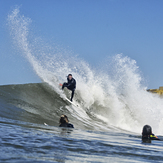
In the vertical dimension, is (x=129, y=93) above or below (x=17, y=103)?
above

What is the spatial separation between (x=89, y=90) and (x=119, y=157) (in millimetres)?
13510

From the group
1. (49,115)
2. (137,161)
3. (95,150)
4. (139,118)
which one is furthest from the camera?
(139,118)

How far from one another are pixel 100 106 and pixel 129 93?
292 cm

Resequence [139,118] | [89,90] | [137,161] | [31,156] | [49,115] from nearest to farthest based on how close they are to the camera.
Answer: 1. [31,156]
2. [137,161]
3. [49,115]
4. [139,118]
5. [89,90]

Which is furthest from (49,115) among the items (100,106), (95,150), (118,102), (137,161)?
(137,161)

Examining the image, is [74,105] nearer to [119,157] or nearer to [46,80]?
[46,80]

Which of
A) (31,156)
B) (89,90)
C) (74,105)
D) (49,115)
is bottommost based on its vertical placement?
(31,156)

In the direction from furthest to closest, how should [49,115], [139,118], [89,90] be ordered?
[89,90] → [139,118] → [49,115]

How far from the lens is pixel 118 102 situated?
56.0 ft

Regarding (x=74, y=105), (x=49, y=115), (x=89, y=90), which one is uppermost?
(x=89, y=90)

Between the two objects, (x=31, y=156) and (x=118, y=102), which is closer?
(x=31, y=156)

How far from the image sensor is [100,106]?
16547mm

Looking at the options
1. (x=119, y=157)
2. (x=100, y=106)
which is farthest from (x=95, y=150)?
(x=100, y=106)

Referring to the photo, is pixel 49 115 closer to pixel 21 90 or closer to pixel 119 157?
pixel 21 90
